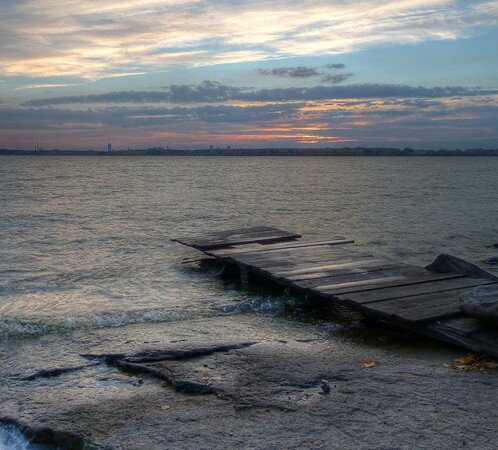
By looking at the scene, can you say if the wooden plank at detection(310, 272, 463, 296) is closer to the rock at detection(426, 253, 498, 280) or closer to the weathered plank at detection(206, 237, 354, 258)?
the rock at detection(426, 253, 498, 280)

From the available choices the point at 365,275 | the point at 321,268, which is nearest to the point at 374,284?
the point at 365,275

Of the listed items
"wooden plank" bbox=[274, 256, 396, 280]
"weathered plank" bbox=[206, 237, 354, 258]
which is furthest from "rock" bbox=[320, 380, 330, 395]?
"weathered plank" bbox=[206, 237, 354, 258]

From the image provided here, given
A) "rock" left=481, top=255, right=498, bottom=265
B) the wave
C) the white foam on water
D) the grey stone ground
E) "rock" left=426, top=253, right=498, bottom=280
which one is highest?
"rock" left=426, top=253, right=498, bottom=280

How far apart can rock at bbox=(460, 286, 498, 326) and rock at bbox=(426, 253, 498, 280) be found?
2625 millimetres

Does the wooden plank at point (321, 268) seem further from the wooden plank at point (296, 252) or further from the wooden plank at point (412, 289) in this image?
the wooden plank at point (412, 289)

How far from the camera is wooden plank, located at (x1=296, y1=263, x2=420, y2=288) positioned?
1062 cm

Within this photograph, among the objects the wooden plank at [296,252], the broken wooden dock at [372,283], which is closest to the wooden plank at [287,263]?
the broken wooden dock at [372,283]

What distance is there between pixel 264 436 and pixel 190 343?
335cm

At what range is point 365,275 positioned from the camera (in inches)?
438

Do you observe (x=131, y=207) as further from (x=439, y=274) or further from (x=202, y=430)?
(x=202, y=430)

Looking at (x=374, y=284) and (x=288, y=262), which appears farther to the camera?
(x=288, y=262)

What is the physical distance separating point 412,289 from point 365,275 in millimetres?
1334

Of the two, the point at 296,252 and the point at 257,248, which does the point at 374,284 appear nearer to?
the point at 296,252

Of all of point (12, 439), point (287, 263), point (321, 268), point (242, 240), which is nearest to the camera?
point (12, 439)
